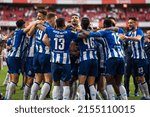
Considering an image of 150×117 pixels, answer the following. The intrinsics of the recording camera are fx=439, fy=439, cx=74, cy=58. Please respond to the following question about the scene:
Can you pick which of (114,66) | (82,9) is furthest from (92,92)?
(82,9)

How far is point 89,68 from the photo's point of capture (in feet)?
27.1

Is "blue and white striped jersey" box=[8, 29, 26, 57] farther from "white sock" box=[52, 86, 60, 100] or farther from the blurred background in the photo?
the blurred background

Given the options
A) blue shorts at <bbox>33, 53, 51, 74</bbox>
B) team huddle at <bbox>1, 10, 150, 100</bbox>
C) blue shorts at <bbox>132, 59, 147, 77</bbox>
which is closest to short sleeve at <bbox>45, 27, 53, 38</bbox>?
team huddle at <bbox>1, 10, 150, 100</bbox>

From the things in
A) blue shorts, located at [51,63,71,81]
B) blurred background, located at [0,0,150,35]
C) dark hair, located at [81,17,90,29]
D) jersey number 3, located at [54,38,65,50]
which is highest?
blurred background, located at [0,0,150,35]

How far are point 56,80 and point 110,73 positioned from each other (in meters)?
1.10

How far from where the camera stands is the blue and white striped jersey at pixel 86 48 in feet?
27.1

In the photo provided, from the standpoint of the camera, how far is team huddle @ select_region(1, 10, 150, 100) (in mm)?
8039

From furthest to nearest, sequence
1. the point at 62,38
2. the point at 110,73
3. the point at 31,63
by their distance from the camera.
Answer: the point at 31,63 < the point at 110,73 < the point at 62,38

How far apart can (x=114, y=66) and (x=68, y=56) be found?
0.99m

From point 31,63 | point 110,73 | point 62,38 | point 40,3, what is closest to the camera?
point 62,38

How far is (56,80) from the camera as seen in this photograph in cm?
815

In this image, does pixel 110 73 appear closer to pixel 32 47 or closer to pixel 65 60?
pixel 65 60

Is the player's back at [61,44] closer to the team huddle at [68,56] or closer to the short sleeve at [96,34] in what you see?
the team huddle at [68,56]

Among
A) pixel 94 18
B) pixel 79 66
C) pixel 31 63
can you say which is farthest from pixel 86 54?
pixel 94 18
